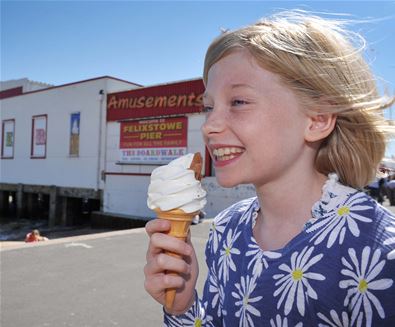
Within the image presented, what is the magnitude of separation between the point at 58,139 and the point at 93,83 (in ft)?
14.9

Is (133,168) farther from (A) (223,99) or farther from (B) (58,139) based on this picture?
(A) (223,99)

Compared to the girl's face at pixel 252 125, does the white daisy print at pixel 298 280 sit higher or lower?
lower

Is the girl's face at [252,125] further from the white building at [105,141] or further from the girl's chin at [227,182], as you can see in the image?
the white building at [105,141]

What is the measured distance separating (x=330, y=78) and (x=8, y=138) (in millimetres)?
29662

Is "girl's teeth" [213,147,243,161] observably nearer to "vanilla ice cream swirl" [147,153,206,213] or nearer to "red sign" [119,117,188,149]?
"vanilla ice cream swirl" [147,153,206,213]

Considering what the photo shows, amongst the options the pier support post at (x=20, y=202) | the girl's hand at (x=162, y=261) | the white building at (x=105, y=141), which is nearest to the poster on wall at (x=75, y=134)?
the white building at (x=105, y=141)

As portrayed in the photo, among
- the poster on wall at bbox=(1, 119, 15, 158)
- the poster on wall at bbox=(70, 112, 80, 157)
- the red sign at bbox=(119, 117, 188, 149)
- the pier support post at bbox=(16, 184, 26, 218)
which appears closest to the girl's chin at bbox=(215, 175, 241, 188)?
the red sign at bbox=(119, 117, 188, 149)

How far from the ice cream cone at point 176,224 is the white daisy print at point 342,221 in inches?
21.0

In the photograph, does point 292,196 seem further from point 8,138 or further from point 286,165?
point 8,138

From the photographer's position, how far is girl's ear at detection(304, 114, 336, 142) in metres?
1.52

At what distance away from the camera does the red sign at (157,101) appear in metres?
16.7

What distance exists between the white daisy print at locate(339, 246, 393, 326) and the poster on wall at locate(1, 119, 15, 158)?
28.9m

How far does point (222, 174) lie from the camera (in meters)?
1.52

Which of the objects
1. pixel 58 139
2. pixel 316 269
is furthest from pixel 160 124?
pixel 316 269
